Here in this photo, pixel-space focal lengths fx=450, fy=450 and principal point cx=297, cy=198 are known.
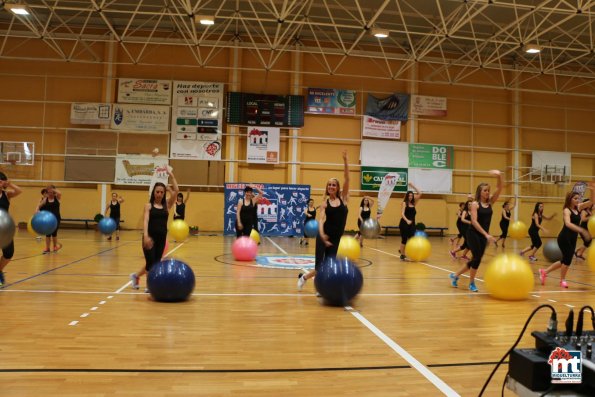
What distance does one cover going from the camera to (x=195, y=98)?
20125 mm

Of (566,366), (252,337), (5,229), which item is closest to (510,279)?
(252,337)

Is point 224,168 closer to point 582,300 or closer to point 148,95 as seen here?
point 148,95

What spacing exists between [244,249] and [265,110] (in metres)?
11.6

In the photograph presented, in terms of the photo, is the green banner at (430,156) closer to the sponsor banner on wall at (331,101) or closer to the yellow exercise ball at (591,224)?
the sponsor banner on wall at (331,101)

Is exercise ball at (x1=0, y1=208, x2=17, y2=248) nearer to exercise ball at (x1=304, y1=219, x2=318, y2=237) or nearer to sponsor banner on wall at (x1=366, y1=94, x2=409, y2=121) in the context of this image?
exercise ball at (x1=304, y1=219, x2=318, y2=237)

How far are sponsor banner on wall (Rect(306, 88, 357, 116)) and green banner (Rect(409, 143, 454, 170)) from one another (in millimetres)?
3438

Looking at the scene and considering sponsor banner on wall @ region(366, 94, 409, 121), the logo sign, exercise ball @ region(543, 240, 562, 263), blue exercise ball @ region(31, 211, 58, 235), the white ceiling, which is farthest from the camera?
sponsor banner on wall @ region(366, 94, 409, 121)

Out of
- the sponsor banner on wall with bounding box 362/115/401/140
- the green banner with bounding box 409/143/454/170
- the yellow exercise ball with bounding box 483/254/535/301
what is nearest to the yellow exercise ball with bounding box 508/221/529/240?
the green banner with bounding box 409/143/454/170

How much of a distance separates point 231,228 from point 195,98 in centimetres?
603

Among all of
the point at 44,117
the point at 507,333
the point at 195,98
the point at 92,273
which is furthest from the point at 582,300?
the point at 44,117

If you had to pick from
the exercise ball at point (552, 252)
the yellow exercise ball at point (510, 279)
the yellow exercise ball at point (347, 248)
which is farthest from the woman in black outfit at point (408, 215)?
the yellow exercise ball at point (510, 279)

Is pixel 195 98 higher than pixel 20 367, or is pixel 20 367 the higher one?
pixel 195 98

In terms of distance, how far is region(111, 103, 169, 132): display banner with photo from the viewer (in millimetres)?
19766

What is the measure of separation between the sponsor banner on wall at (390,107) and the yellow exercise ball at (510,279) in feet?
51.1
